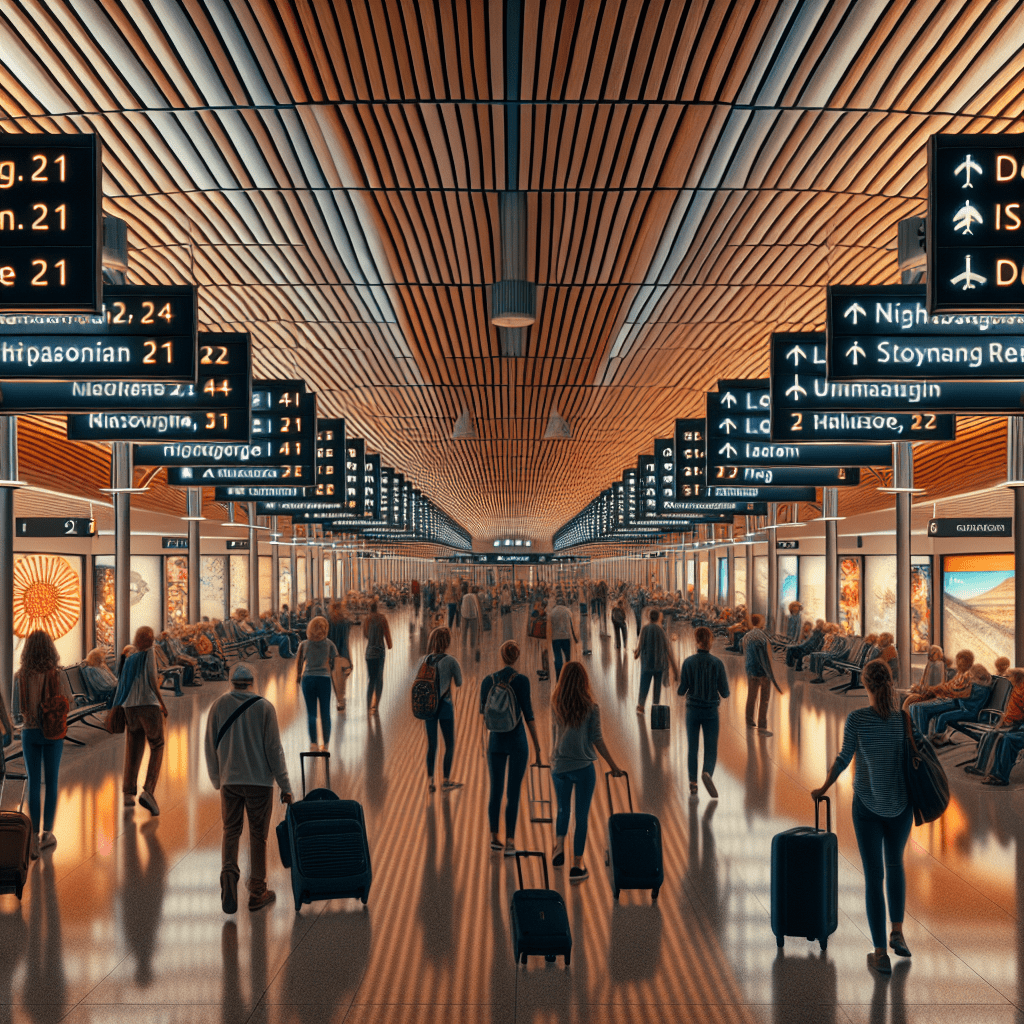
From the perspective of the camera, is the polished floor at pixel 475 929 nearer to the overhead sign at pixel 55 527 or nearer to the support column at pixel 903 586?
the support column at pixel 903 586

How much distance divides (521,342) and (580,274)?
11.5 feet

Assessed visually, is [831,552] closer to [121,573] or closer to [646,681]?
[646,681]

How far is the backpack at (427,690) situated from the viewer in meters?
10.3

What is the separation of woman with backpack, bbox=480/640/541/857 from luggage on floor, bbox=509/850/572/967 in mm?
2224

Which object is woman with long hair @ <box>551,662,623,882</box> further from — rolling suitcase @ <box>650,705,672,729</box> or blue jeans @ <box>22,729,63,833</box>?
rolling suitcase @ <box>650,705,672,729</box>

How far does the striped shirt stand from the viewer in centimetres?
638

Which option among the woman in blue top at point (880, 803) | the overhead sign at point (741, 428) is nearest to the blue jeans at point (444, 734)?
the overhead sign at point (741, 428)

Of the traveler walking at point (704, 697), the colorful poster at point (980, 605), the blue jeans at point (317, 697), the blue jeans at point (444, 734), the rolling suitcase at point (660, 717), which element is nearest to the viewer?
the traveler walking at point (704, 697)

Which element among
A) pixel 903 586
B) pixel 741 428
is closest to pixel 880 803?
pixel 741 428

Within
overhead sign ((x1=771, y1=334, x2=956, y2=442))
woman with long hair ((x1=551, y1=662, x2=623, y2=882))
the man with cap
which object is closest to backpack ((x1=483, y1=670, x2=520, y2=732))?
woman with long hair ((x1=551, y1=662, x2=623, y2=882))

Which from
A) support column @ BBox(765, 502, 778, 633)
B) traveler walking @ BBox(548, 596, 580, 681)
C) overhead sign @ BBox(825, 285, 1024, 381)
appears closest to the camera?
overhead sign @ BBox(825, 285, 1024, 381)

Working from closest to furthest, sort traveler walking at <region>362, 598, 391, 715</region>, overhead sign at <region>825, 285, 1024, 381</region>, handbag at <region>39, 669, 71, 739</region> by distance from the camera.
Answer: overhead sign at <region>825, 285, 1024, 381</region> → handbag at <region>39, 669, 71, 739</region> → traveler walking at <region>362, 598, 391, 715</region>

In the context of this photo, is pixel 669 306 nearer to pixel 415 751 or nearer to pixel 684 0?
pixel 415 751

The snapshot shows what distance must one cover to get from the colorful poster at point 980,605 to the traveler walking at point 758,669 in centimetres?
891
